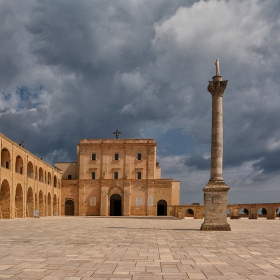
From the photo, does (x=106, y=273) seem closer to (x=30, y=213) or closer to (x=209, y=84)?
(x=209, y=84)

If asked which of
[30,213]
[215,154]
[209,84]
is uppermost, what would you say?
[209,84]

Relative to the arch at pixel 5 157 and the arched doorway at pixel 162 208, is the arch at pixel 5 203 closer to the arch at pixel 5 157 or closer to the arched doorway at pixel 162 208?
the arch at pixel 5 157

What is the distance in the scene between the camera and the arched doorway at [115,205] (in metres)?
51.6

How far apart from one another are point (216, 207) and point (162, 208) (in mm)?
34213

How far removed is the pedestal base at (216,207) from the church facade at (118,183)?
109ft

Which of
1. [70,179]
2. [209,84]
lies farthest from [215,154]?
[70,179]

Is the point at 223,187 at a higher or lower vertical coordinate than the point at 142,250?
higher

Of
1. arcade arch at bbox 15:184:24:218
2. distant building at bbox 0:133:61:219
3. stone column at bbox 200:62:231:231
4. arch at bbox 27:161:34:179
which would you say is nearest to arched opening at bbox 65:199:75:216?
distant building at bbox 0:133:61:219

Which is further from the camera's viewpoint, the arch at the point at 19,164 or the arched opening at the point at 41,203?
the arched opening at the point at 41,203

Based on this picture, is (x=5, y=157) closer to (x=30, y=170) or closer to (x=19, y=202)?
(x=19, y=202)

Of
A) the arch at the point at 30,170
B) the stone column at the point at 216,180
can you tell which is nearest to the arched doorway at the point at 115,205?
the arch at the point at 30,170

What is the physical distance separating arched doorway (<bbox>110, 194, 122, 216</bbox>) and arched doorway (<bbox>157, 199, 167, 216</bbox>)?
19.7ft

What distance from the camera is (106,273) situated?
5984 mm

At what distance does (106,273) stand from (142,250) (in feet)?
10.4
